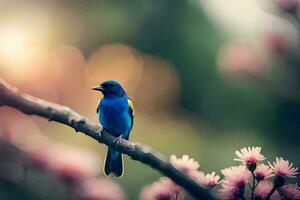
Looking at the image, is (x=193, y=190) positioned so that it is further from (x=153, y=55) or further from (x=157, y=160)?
(x=153, y=55)

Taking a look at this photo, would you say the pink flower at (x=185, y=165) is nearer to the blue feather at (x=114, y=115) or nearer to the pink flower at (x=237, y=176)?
the pink flower at (x=237, y=176)

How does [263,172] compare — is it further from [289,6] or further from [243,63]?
[243,63]

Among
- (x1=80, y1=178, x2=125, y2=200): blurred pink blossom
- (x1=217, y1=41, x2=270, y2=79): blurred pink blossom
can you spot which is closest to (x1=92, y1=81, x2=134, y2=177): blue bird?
(x1=80, y1=178, x2=125, y2=200): blurred pink blossom

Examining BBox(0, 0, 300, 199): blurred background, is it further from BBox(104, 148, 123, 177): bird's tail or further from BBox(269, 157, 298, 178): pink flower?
BBox(269, 157, 298, 178): pink flower

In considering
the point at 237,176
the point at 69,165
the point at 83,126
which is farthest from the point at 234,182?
the point at 69,165

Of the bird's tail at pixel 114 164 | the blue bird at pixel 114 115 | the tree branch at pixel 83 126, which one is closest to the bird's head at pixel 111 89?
the blue bird at pixel 114 115

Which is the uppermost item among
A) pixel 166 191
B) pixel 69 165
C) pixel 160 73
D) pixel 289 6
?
pixel 160 73

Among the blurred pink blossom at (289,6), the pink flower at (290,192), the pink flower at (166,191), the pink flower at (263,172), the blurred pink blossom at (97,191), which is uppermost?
the blurred pink blossom at (289,6)
